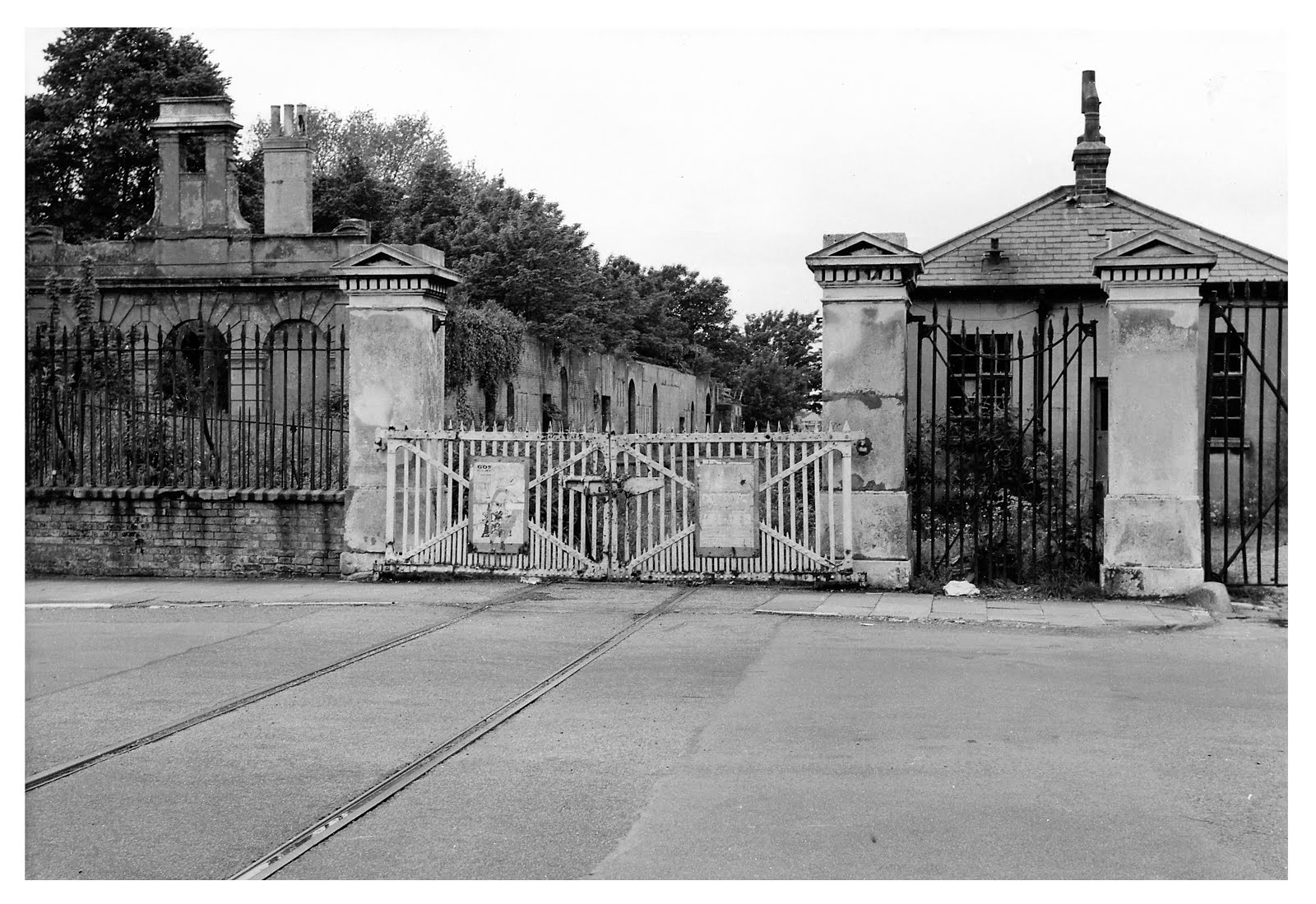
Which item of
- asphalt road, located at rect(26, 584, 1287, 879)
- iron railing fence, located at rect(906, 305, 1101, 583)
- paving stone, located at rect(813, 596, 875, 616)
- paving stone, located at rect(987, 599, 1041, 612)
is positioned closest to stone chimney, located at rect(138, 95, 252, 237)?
iron railing fence, located at rect(906, 305, 1101, 583)

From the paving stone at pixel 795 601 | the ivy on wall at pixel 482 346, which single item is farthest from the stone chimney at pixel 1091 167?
the paving stone at pixel 795 601

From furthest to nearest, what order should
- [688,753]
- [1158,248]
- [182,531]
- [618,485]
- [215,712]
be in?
[182,531], [618,485], [1158,248], [215,712], [688,753]

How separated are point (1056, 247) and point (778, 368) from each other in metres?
52.8

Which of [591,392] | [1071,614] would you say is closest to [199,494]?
[1071,614]

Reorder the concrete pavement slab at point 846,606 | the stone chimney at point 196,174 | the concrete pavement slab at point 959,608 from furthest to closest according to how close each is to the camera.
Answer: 1. the stone chimney at point 196,174
2. the concrete pavement slab at point 846,606
3. the concrete pavement slab at point 959,608

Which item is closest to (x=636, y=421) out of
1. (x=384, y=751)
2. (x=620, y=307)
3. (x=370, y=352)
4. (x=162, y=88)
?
(x=620, y=307)

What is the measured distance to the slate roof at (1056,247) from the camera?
24.9m

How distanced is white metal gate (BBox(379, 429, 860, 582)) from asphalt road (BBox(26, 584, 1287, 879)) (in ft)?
8.69

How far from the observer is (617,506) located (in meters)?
14.8

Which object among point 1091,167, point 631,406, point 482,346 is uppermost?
point 1091,167

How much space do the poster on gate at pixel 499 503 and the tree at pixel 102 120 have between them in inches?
1076

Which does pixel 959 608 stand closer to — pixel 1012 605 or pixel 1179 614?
pixel 1012 605

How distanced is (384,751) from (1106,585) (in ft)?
28.9

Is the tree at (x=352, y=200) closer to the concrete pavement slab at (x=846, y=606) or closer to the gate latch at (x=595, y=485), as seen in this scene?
the gate latch at (x=595, y=485)
